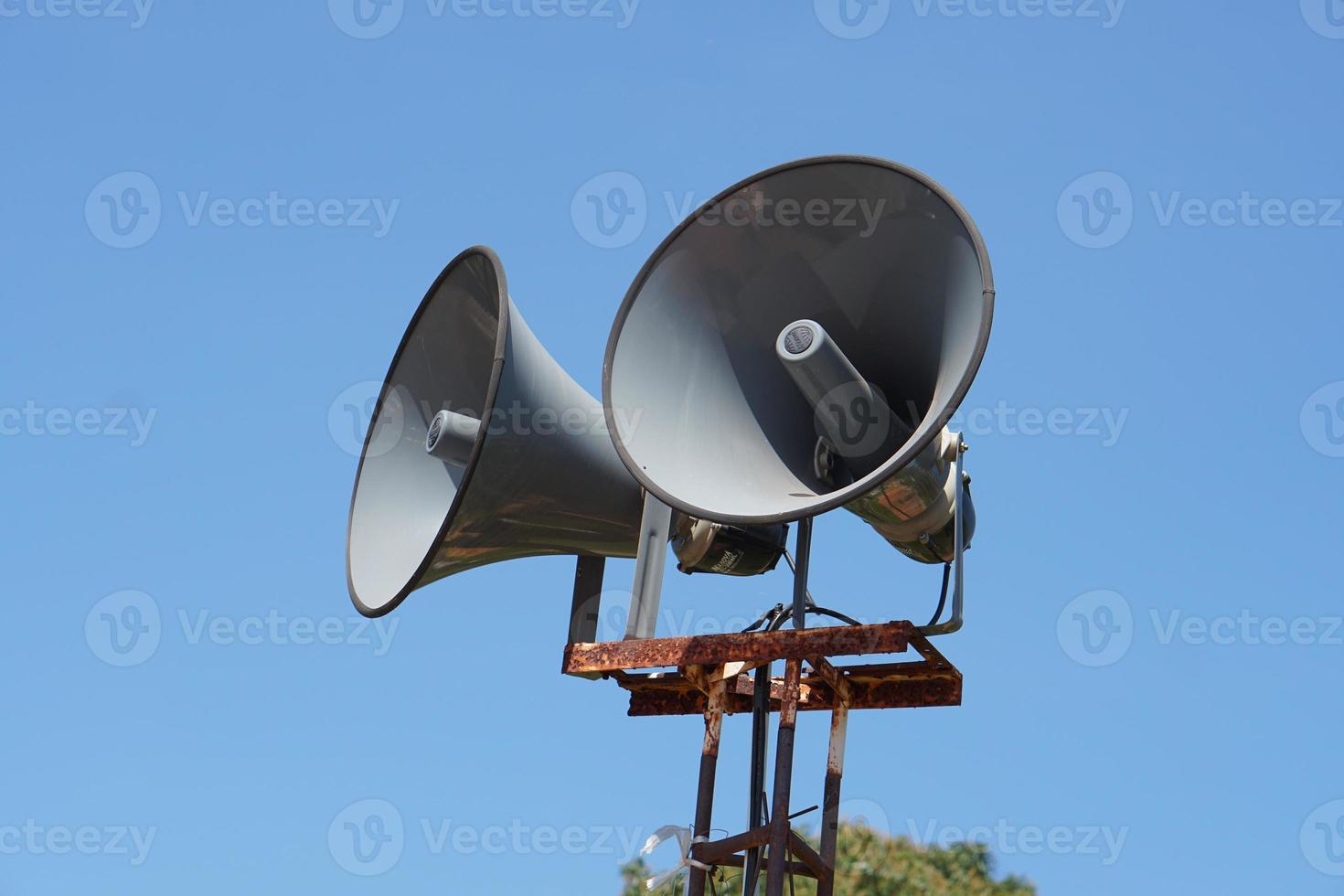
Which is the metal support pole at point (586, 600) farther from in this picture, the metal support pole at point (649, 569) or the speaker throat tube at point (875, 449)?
the speaker throat tube at point (875, 449)

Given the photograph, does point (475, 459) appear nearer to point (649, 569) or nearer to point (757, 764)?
point (649, 569)

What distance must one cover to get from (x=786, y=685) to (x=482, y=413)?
2022mm

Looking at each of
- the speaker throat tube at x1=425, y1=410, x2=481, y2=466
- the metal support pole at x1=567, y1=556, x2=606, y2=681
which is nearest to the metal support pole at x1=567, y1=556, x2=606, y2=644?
the metal support pole at x1=567, y1=556, x2=606, y2=681

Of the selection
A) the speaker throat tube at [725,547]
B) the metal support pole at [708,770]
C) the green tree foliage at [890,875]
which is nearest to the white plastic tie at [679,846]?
the metal support pole at [708,770]

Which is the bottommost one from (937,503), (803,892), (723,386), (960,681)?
(803,892)

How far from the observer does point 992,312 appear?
539cm

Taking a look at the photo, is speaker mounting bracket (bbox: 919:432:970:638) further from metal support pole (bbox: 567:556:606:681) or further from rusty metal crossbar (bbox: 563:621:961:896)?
metal support pole (bbox: 567:556:606:681)

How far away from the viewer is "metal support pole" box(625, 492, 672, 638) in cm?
641

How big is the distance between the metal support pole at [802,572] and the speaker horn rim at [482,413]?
1.40 meters

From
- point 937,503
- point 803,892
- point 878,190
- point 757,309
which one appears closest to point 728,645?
point 937,503

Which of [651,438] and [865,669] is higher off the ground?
[651,438]

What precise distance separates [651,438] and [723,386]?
1.55ft

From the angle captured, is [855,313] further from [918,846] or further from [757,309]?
[918,846]

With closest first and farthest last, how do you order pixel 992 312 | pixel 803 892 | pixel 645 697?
pixel 992 312 < pixel 645 697 < pixel 803 892
